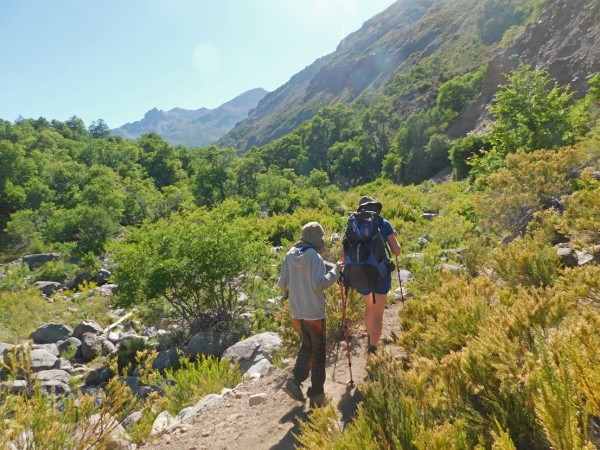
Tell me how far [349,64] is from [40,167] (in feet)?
525

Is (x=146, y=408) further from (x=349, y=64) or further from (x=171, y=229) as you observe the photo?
(x=349, y=64)

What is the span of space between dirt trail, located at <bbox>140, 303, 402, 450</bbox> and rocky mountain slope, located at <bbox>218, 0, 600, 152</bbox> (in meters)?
27.2

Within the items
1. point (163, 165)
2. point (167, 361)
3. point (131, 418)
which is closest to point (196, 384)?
point (131, 418)

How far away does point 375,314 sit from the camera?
167 inches

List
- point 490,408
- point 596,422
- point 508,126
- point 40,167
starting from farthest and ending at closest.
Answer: point 40,167
point 508,126
point 490,408
point 596,422

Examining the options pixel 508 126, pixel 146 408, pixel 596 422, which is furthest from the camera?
pixel 508 126

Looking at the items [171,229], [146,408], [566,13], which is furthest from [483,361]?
[566,13]

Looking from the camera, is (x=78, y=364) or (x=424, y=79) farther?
Answer: (x=424, y=79)

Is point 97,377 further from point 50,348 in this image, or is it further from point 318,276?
point 318,276

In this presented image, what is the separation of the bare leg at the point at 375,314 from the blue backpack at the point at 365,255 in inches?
12.2

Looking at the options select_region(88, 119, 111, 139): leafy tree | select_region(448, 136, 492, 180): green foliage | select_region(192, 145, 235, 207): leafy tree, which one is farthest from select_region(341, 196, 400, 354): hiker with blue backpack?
select_region(88, 119, 111, 139): leafy tree

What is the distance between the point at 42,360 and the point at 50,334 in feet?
8.81

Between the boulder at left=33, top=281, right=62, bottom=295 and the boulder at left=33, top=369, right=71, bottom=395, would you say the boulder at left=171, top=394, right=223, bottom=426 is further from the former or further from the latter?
the boulder at left=33, top=281, right=62, bottom=295

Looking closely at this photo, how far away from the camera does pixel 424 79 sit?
78.2 m
